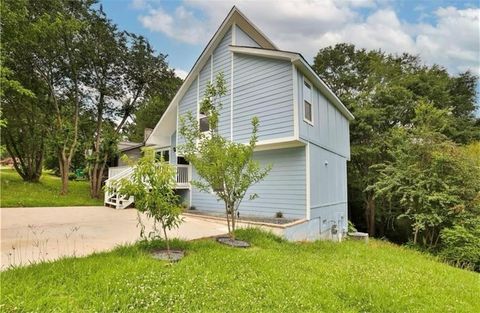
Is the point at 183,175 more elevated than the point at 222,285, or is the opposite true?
the point at 183,175

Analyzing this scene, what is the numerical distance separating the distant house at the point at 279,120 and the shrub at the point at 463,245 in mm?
3897

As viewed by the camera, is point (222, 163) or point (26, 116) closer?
point (222, 163)

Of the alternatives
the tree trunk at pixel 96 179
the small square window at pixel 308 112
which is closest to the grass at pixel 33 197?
the tree trunk at pixel 96 179

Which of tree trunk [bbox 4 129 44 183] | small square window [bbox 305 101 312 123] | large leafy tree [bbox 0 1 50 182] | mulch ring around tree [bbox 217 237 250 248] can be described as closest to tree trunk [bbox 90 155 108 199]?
large leafy tree [bbox 0 1 50 182]

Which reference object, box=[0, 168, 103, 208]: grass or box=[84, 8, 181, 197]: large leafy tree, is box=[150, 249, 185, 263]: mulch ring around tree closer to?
box=[0, 168, 103, 208]: grass

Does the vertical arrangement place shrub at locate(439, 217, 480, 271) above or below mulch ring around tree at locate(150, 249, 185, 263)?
below

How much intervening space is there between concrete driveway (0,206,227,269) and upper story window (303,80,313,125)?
15.5ft

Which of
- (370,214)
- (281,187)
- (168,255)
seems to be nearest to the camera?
(168,255)

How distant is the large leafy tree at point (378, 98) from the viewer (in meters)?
17.6

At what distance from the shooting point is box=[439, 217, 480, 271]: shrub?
9.62m

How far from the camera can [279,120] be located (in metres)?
9.82

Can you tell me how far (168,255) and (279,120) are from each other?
6.24m

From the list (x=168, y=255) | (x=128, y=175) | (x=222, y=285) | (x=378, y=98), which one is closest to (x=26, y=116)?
(x=128, y=175)

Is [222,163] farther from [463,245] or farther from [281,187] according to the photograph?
[463,245]
